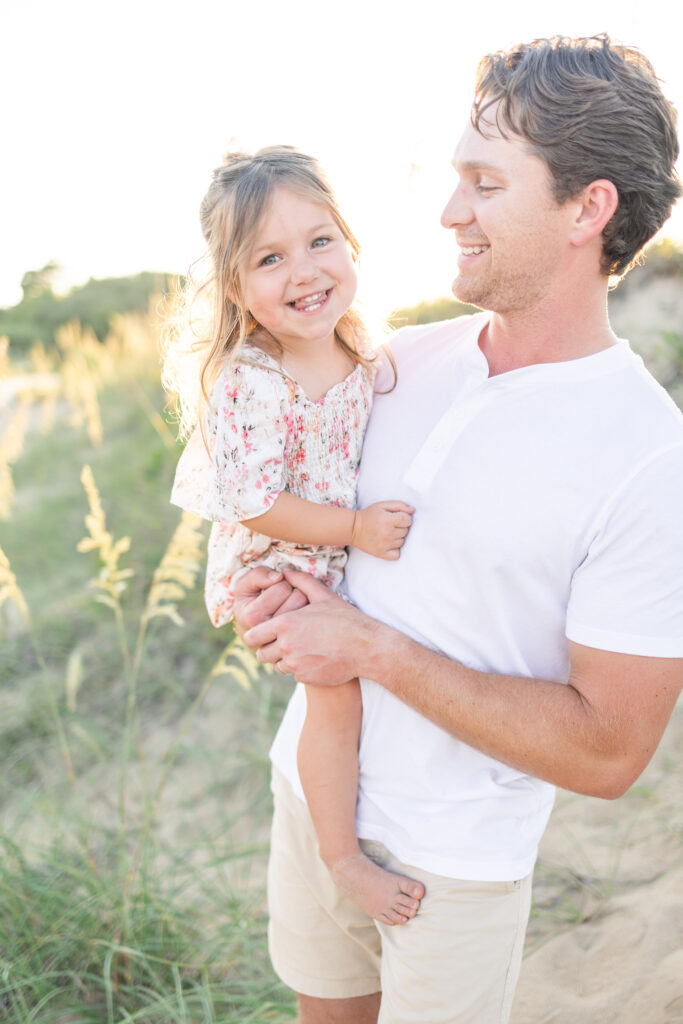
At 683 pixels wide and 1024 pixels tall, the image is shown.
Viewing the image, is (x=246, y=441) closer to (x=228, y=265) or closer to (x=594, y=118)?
(x=228, y=265)

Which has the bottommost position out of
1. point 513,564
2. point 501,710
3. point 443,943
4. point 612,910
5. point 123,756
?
point 612,910

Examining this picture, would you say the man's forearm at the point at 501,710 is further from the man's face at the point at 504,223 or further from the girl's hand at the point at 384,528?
the man's face at the point at 504,223

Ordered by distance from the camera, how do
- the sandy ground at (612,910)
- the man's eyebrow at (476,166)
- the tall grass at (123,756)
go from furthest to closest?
the tall grass at (123,756)
the sandy ground at (612,910)
the man's eyebrow at (476,166)

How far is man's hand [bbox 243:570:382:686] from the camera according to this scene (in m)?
1.78

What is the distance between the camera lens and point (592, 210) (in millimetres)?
1825

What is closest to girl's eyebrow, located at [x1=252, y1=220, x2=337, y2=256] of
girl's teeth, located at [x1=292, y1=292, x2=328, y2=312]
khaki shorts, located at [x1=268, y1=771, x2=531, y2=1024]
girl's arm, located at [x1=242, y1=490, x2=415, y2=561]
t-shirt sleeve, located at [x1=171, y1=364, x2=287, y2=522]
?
girl's teeth, located at [x1=292, y1=292, x2=328, y2=312]

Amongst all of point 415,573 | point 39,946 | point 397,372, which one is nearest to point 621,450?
point 415,573

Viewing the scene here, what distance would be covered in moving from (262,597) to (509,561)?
0.63m

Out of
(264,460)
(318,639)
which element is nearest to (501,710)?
(318,639)

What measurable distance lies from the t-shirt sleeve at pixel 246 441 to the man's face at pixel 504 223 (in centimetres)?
50

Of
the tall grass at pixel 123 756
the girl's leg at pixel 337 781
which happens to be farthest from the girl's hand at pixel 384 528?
the tall grass at pixel 123 756

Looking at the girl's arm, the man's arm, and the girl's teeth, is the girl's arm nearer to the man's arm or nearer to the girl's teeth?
the man's arm

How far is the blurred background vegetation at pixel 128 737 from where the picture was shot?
2555 millimetres

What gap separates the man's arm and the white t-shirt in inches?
2.2
